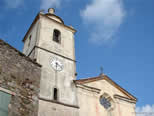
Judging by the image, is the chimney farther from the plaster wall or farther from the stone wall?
the stone wall

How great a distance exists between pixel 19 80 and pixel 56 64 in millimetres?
6774

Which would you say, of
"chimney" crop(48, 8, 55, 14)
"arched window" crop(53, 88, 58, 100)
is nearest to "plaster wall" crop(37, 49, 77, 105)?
"arched window" crop(53, 88, 58, 100)

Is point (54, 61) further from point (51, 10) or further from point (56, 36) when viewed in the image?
point (51, 10)

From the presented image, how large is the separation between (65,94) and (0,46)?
21.2 feet

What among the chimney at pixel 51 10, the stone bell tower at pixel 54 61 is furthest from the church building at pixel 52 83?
the chimney at pixel 51 10

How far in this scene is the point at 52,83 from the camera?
554 inches

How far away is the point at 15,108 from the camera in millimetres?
7969

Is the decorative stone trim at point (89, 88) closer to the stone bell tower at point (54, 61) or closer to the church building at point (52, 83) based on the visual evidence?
the church building at point (52, 83)

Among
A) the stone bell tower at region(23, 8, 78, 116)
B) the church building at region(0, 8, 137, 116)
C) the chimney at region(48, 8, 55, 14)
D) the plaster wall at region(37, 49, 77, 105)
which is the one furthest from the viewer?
the chimney at region(48, 8, 55, 14)

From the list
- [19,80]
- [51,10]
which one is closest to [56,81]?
[19,80]

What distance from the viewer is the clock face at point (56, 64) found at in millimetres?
15203

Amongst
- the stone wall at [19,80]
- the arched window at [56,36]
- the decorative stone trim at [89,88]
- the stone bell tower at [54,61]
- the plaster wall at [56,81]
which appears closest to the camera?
the stone wall at [19,80]

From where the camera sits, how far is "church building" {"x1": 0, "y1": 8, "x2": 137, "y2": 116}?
27.9 feet

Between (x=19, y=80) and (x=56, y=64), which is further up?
(x=56, y=64)
